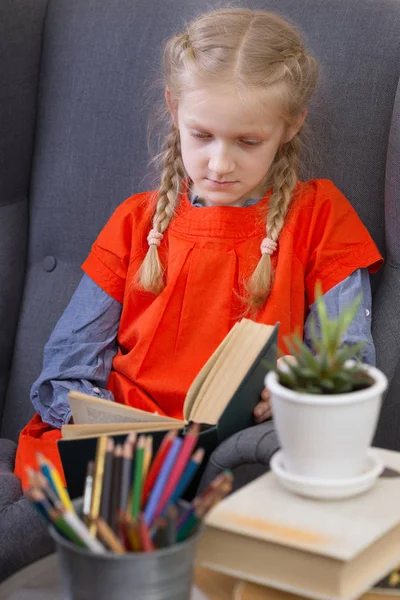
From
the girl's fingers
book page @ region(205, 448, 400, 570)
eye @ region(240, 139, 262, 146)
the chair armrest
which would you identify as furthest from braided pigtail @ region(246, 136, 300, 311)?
book page @ region(205, 448, 400, 570)

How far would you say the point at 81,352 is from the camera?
160cm

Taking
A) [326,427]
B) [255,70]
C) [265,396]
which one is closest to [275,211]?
[255,70]

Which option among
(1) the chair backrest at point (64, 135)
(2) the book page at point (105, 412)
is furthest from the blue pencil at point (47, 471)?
(1) the chair backrest at point (64, 135)

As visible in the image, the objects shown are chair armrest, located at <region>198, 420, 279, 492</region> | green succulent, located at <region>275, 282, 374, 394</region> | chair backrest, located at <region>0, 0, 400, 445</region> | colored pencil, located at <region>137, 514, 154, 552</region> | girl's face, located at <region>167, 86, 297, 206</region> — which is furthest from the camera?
chair backrest, located at <region>0, 0, 400, 445</region>

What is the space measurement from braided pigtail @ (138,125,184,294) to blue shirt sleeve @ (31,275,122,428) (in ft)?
0.35

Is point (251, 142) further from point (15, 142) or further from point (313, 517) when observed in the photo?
point (313, 517)

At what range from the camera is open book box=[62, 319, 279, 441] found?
1.12 meters

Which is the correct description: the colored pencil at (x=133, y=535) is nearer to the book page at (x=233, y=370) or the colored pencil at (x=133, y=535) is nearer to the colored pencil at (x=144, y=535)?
the colored pencil at (x=144, y=535)

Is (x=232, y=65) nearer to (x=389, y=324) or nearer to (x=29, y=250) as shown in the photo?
(x=389, y=324)

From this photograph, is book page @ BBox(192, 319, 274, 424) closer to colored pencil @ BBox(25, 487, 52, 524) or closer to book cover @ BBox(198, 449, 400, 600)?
book cover @ BBox(198, 449, 400, 600)

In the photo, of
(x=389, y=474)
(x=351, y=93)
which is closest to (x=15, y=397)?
(x=351, y=93)

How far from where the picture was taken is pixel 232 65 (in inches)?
56.0

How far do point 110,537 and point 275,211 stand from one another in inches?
34.1

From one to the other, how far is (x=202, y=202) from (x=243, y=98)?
0.25 meters
